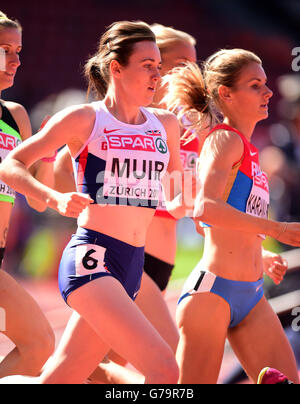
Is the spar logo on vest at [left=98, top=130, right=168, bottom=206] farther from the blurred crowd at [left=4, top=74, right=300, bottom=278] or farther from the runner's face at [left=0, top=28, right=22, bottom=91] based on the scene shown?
the blurred crowd at [left=4, top=74, right=300, bottom=278]

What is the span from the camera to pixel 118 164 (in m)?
3.15

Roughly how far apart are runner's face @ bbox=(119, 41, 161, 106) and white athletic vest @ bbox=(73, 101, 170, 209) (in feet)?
0.47

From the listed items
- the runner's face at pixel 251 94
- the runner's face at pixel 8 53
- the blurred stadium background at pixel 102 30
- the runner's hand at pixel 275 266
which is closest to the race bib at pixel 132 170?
the runner's face at pixel 251 94

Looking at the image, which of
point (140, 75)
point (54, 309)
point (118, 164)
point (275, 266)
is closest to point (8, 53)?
point (140, 75)

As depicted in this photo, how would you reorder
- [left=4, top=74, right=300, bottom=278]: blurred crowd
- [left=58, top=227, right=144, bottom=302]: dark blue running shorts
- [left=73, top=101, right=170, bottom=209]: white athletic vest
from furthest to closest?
[left=4, top=74, right=300, bottom=278]: blurred crowd → [left=73, top=101, right=170, bottom=209]: white athletic vest → [left=58, top=227, right=144, bottom=302]: dark blue running shorts

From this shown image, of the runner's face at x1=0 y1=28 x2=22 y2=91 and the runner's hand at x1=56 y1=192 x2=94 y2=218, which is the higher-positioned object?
the runner's face at x1=0 y1=28 x2=22 y2=91

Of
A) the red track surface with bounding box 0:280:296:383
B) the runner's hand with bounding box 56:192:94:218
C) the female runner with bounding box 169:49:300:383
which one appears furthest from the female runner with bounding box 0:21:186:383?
the red track surface with bounding box 0:280:296:383

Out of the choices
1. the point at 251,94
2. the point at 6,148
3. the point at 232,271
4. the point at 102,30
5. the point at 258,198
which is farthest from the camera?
the point at 102,30

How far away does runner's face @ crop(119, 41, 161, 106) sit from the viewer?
3.29 m

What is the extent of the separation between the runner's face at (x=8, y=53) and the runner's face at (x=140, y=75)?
0.78 meters

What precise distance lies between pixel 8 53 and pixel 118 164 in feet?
3.61

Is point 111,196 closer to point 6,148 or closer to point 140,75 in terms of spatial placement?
point 140,75

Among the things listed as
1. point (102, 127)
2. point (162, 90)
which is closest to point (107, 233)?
point (102, 127)

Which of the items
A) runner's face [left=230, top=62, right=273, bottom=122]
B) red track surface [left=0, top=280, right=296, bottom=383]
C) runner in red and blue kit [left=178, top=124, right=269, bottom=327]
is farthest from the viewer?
red track surface [left=0, top=280, right=296, bottom=383]
